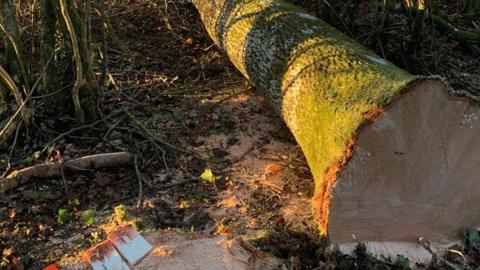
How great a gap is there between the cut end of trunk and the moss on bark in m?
0.09

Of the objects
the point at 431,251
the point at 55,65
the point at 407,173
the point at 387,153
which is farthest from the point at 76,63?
the point at 431,251

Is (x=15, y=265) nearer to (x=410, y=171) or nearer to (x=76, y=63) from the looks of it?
(x=76, y=63)

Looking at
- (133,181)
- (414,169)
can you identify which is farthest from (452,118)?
(133,181)

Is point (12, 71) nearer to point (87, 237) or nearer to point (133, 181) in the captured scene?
point (133, 181)

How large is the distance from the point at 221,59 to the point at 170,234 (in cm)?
259

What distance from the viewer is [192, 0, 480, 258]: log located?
8.43ft

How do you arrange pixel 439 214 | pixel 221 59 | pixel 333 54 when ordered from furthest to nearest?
1. pixel 221 59
2. pixel 333 54
3. pixel 439 214

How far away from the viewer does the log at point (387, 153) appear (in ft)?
8.43

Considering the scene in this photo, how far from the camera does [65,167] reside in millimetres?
3424

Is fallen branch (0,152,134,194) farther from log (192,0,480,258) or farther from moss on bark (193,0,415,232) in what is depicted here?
log (192,0,480,258)

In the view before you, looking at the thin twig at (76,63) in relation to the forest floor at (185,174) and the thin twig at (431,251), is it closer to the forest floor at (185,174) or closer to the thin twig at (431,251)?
the forest floor at (185,174)

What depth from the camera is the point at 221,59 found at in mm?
5031

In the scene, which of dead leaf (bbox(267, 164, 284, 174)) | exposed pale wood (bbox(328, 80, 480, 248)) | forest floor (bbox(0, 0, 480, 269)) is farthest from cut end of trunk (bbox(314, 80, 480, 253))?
dead leaf (bbox(267, 164, 284, 174))

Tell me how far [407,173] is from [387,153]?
0.53 feet
